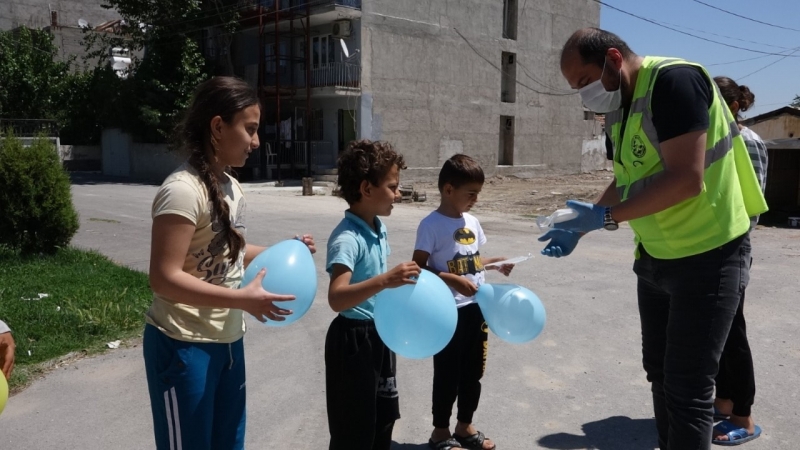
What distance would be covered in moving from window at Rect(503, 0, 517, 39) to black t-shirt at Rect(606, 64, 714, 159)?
2944 cm

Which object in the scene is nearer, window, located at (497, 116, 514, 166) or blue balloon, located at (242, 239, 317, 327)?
blue balloon, located at (242, 239, 317, 327)

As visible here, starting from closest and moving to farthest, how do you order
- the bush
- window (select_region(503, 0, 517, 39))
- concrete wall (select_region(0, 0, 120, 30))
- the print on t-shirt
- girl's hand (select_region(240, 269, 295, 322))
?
girl's hand (select_region(240, 269, 295, 322)), the print on t-shirt, the bush, window (select_region(503, 0, 517, 39)), concrete wall (select_region(0, 0, 120, 30))

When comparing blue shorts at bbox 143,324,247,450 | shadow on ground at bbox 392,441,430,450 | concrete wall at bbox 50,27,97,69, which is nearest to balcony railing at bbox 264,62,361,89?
concrete wall at bbox 50,27,97,69

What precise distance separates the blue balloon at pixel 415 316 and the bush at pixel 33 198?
6.69 m

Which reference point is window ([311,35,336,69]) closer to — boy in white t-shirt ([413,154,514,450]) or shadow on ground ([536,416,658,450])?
boy in white t-shirt ([413,154,514,450])

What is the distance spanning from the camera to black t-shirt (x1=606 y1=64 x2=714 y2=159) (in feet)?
7.80

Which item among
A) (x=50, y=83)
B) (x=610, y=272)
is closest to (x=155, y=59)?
(x=50, y=83)

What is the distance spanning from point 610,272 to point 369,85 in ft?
61.7

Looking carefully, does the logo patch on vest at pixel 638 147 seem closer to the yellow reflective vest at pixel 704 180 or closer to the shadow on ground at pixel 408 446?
the yellow reflective vest at pixel 704 180

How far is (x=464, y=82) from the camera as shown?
28641mm

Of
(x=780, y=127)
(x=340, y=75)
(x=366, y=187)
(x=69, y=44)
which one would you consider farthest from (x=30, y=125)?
(x=366, y=187)

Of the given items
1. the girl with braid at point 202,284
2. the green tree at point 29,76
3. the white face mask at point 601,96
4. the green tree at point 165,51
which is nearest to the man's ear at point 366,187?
the girl with braid at point 202,284

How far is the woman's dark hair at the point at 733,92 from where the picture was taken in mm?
3758

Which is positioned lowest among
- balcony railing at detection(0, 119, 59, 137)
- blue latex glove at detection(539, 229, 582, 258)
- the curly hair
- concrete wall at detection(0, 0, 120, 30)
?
blue latex glove at detection(539, 229, 582, 258)
